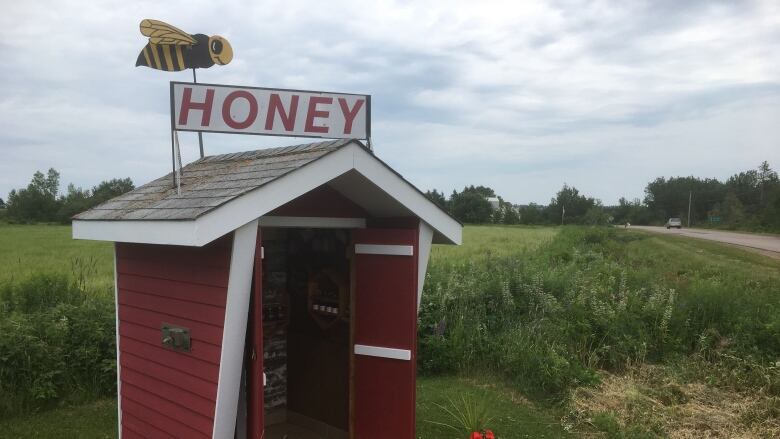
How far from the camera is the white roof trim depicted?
370 centimetres

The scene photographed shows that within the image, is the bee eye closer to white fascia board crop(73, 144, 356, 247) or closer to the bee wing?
the bee wing

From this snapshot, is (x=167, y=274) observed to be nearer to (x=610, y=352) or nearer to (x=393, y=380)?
(x=393, y=380)

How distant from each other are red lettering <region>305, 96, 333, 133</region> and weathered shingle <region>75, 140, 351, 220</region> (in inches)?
5.8

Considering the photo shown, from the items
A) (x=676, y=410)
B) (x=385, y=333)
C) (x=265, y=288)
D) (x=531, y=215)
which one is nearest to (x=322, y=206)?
(x=385, y=333)

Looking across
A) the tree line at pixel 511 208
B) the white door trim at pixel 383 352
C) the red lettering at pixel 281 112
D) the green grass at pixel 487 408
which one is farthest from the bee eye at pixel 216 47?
the tree line at pixel 511 208

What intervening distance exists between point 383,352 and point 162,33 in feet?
11.5

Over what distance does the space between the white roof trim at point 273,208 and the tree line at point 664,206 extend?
34.4 m

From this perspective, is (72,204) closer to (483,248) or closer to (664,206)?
(483,248)

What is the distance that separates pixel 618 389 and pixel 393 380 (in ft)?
11.2

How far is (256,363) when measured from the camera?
3996mm

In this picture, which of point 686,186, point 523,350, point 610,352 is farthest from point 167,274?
point 686,186

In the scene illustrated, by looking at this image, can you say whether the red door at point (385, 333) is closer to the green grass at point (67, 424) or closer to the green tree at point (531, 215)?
the green grass at point (67, 424)

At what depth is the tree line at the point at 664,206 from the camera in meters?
50.4

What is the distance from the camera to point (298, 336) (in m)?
6.40
